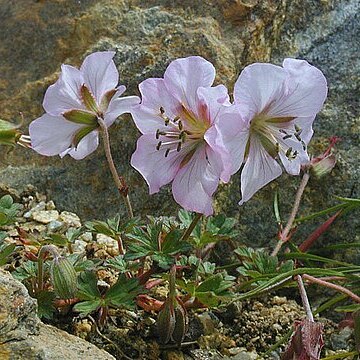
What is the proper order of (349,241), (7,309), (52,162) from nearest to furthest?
(7,309), (349,241), (52,162)

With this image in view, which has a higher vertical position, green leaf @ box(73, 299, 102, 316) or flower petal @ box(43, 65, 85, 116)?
flower petal @ box(43, 65, 85, 116)

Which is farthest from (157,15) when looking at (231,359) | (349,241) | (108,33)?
(231,359)

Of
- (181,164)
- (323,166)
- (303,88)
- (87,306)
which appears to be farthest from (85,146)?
(323,166)

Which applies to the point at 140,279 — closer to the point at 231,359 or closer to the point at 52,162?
the point at 231,359

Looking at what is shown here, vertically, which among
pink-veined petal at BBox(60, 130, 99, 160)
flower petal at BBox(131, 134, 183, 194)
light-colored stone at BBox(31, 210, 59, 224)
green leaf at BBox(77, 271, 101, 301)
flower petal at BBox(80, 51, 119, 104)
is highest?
flower petal at BBox(80, 51, 119, 104)

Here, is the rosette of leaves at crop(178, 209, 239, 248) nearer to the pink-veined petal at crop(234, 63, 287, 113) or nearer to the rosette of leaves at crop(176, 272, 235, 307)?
the rosette of leaves at crop(176, 272, 235, 307)

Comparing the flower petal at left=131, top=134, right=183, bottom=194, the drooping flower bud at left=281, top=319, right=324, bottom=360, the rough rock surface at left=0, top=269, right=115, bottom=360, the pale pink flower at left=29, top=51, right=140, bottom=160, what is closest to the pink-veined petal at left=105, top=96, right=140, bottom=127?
the pale pink flower at left=29, top=51, right=140, bottom=160
